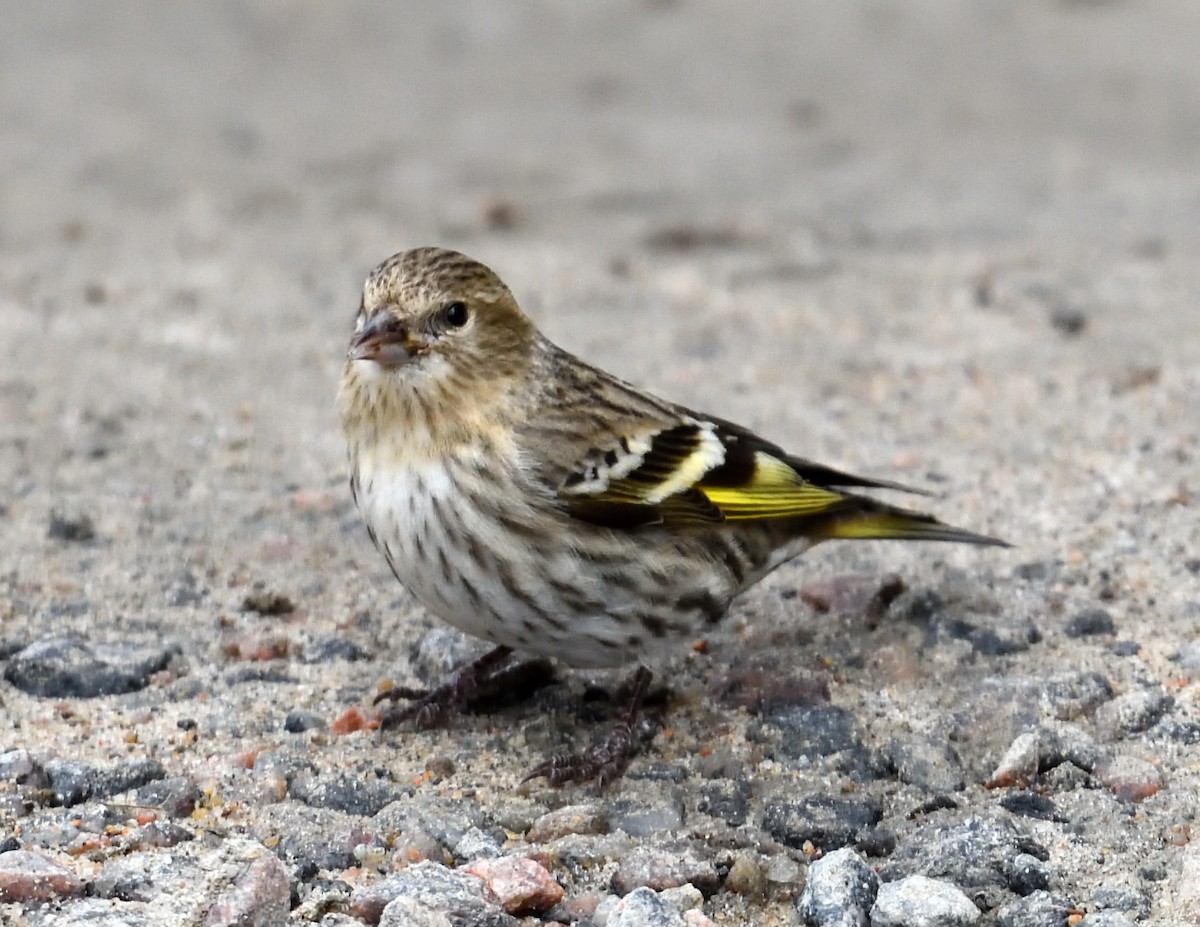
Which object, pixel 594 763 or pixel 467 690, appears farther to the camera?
pixel 467 690

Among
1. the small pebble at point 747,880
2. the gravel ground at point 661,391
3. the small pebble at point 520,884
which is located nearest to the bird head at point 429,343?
the gravel ground at point 661,391

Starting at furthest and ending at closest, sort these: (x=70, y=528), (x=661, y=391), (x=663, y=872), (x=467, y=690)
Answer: (x=661, y=391)
(x=70, y=528)
(x=467, y=690)
(x=663, y=872)

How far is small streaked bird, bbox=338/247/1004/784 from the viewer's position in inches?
167

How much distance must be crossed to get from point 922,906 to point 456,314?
1.92 meters

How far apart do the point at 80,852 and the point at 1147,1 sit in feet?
34.1

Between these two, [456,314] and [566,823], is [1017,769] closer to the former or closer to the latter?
[566,823]

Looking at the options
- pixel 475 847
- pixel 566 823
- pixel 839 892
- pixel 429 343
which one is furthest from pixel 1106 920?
pixel 429 343

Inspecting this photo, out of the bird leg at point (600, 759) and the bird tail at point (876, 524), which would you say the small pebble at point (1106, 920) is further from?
the bird tail at point (876, 524)

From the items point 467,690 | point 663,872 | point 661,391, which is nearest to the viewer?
point 663,872

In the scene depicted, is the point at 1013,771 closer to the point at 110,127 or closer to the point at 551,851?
the point at 551,851

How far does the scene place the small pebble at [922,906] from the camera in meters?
3.54

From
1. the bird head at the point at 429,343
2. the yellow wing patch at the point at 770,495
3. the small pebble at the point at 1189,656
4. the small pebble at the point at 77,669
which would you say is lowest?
the small pebble at the point at 1189,656

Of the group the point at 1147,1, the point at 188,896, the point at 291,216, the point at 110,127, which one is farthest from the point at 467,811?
the point at 1147,1

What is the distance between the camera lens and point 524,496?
14.2ft
